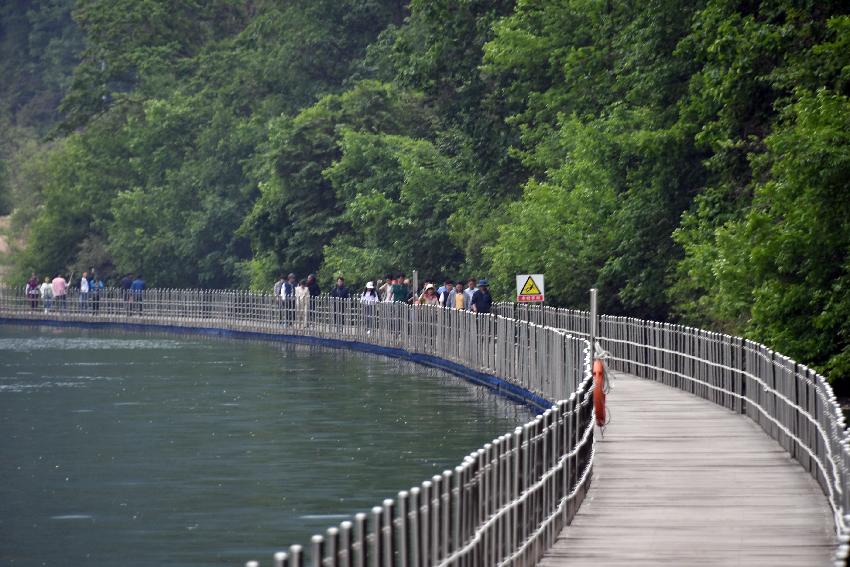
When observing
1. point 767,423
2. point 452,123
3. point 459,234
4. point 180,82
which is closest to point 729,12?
point 767,423

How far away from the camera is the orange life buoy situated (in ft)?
89.4

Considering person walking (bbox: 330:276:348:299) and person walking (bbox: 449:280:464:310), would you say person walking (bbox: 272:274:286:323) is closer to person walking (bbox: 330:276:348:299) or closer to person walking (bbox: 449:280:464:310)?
person walking (bbox: 330:276:348:299)

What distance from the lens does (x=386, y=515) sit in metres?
12.5

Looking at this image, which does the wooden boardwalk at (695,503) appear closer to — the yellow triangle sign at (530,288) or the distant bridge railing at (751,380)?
the distant bridge railing at (751,380)

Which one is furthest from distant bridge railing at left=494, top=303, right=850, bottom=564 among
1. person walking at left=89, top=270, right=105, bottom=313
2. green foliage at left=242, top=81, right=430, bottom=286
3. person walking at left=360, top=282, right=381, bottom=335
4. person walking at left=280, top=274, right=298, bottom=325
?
person walking at left=89, top=270, right=105, bottom=313

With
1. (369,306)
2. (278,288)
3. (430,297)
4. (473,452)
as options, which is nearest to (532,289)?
(430,297)

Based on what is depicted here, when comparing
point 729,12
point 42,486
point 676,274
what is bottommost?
point 42,486

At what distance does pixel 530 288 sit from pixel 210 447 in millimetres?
10450

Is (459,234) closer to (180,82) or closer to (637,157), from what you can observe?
(637,157)

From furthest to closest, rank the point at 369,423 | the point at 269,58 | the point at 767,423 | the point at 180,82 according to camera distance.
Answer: the point at 180,82 → the point at 269,58 → the point at 369,423 → the point at 767,423

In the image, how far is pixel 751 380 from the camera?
30.7m

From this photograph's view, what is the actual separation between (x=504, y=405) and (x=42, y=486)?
1288 cm

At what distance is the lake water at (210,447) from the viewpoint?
25109 millimetres

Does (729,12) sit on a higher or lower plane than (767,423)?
higher
